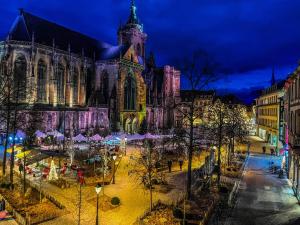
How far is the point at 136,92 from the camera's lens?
→ 7638 cm

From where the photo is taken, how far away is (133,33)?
8794 centimetres

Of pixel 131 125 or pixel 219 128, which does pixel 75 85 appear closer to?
pixel 131 125

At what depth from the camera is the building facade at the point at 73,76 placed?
Answer: 54.2 meters

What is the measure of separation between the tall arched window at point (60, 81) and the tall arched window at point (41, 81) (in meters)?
3.33

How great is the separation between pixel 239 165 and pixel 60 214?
26124 mm

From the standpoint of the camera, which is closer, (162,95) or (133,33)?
(133,33)

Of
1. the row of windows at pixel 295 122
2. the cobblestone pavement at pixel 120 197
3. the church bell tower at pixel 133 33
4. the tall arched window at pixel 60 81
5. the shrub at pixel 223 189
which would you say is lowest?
the cobblestone pavement at pixel 120 197

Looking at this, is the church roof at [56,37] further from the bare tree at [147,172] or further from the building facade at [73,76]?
the bare tree at [147,172]

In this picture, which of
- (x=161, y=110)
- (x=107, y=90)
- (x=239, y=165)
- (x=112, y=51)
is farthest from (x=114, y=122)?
(x=239, y=165)

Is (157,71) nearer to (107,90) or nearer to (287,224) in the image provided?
(107,90)

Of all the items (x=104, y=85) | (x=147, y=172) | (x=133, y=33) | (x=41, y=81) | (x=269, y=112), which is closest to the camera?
(x=147, y=172)

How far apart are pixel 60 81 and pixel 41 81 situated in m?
5.20

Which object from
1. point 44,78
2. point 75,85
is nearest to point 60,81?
point 75,85

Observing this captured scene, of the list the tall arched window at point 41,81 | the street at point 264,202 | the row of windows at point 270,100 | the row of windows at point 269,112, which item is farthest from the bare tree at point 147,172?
the row of windows at point 270,100
